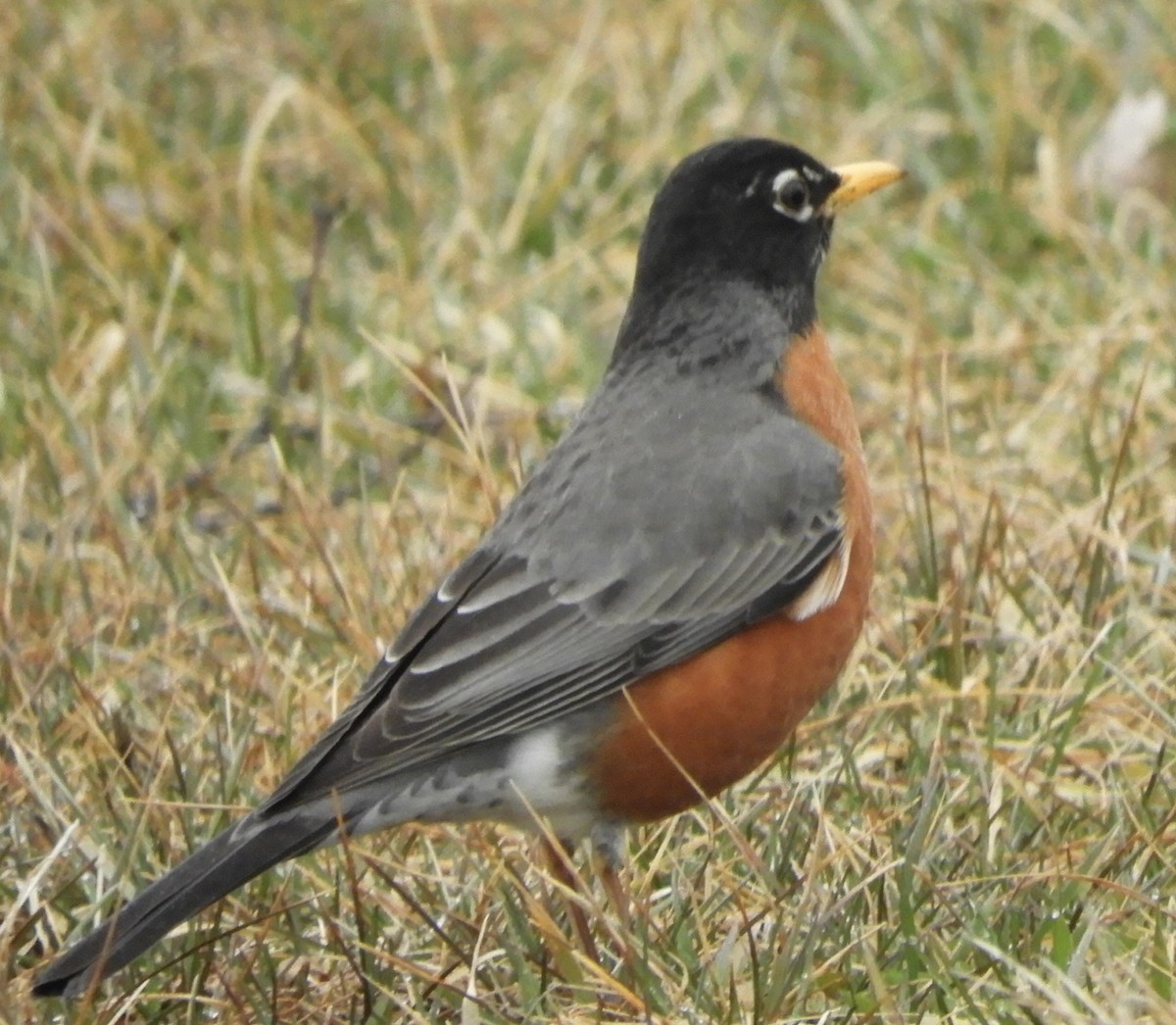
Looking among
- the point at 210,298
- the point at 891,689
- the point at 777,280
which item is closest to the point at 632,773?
the point at 891,689

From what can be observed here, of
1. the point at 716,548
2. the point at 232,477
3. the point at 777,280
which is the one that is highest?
the point at 777,280

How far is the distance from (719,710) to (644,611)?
20 centimetres

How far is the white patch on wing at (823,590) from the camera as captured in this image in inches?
159

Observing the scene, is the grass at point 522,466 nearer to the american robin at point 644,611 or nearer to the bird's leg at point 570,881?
the bird's leg at point 570,881

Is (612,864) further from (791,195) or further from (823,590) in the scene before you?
(791,195)

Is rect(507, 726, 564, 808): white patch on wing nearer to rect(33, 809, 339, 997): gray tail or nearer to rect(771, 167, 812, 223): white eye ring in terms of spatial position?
rect(33, 809, 339, 997): gray tail

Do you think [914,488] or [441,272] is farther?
[441,272]

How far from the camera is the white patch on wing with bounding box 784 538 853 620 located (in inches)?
159

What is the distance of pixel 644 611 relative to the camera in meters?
3.97

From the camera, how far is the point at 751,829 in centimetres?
400

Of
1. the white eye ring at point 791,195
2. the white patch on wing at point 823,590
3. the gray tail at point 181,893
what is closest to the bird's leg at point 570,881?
the gray tail at point 181,893

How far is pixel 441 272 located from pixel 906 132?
139 cm

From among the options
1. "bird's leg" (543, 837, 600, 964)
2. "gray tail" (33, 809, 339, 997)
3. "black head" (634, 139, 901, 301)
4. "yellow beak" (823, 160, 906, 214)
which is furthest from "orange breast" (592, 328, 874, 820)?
"yellow beak" (823, 160, 906, 214)

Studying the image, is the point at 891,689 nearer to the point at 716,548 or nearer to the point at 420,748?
the point at 716,548
